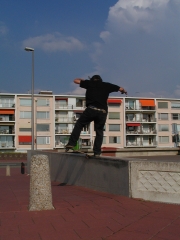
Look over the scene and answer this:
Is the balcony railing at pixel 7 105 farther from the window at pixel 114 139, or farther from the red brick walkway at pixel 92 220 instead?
the red brick walkway at pixel 92 220

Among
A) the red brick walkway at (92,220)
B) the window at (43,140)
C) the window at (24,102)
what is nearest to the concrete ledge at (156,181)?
the red brick walkway at (92,220)

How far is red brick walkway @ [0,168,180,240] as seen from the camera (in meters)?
4.19

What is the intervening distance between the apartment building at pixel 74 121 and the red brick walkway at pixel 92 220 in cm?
5705

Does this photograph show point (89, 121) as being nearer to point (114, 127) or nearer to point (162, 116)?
point (114, 127)

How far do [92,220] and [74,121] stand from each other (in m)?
64.5

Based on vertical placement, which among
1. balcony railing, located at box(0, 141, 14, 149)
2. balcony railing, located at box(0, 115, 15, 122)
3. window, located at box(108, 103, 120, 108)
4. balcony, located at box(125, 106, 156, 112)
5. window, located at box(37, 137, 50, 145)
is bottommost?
balcony railing, located at box(0, 141, 14, 149)

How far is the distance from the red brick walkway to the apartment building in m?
57.1

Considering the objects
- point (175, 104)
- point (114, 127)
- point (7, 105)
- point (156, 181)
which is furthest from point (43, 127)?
point (156, 181)

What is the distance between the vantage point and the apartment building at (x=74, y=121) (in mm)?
66438

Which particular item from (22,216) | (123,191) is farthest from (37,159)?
(123,191)

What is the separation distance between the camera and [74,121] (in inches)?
2726

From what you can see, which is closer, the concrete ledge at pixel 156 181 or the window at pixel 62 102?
the concrete ledge at pixel 156 181

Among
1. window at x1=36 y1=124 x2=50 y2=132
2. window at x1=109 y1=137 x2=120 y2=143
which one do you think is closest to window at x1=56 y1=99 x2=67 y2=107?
window at x1=36 y1=124 x2=50 y2=132

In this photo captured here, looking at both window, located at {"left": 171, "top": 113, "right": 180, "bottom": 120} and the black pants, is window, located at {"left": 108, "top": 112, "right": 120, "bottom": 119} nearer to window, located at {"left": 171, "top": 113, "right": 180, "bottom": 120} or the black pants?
window, located at {"left": 171, "top": 113, "right": 180, "bottom": 120}
